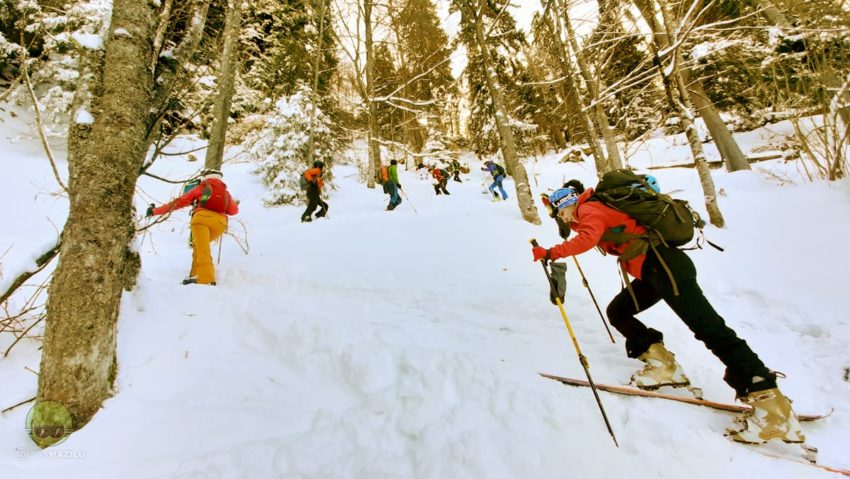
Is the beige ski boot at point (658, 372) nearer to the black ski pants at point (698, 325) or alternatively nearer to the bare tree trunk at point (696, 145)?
the black ski pants at point (698, 325)

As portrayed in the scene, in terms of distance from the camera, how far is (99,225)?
7.62 ft

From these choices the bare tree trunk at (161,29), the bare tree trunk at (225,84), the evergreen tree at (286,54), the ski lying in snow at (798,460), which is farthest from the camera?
the evergreen tree at (286,54)

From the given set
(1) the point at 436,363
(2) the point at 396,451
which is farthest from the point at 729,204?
(2) the point at 396,451

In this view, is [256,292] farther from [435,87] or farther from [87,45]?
[435,87]

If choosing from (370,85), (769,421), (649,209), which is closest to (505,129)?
(649,209)

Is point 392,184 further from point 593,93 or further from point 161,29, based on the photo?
point 161,29

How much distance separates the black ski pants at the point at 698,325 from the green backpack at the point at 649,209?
129 mm

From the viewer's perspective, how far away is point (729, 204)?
7445mm

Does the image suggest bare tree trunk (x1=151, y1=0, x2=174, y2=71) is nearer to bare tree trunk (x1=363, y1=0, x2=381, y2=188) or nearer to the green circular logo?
the green circular logo

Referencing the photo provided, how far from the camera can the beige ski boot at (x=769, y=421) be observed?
2191 millimetres

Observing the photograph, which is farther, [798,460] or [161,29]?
[161,29]

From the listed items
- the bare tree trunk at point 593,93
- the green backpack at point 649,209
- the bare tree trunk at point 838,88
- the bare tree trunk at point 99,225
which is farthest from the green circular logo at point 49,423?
the bare tree trunk at point 593,93

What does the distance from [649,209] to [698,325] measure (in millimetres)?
882

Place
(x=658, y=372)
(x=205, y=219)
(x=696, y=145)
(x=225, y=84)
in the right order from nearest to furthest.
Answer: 1. (x=658, y=372)
2. (x=205, y=219)
3. (x=696, y=145)
4. (x=225, y=84)
